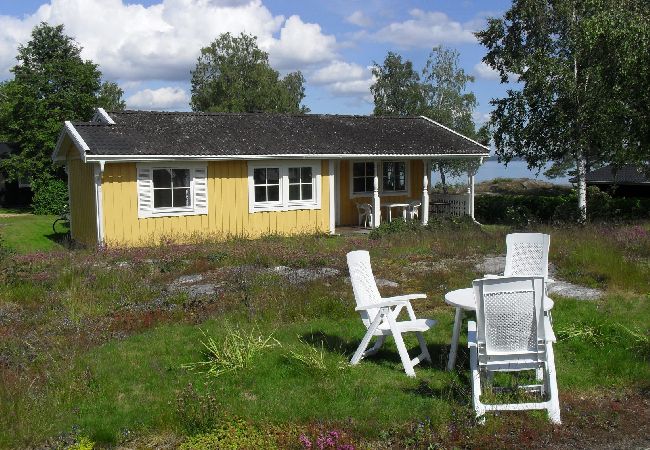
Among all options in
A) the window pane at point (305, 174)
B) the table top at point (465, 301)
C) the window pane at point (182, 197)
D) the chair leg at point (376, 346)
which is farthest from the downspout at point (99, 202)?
the table top at point (465, 301)

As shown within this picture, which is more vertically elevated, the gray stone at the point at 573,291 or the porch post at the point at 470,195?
the porch post at the point at 470,195

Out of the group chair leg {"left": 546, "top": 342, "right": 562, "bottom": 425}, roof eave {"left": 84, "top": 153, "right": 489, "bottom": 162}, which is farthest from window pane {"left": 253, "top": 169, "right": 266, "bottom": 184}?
chair leg {"left": 546, "top": 342, "right": 562, "bottom": 425}

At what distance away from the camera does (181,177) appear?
18500 mm

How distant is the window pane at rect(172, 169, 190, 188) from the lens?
724 inches

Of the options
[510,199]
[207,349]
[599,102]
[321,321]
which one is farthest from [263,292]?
[510,199]

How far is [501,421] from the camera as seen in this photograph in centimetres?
538

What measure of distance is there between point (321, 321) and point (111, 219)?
33.1 feet

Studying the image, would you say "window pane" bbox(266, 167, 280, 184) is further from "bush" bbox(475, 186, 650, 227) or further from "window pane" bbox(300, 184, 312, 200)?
"bush" bbox(475, 186, 650, 227)

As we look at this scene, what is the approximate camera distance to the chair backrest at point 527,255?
8.37 meters

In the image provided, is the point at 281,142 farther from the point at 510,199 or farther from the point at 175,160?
the point at 510,199

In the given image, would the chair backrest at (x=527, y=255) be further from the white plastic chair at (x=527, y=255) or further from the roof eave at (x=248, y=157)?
the roof eave at (x=248, y=157)

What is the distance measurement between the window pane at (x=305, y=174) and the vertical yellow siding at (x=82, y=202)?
6.08 meters

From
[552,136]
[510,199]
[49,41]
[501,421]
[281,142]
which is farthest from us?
[49,41]

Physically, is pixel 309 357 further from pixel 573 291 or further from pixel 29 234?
pixel 29 234
